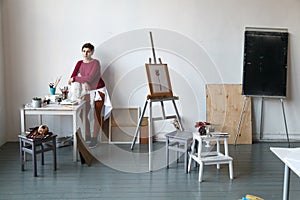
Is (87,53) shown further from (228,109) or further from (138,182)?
(228,109)

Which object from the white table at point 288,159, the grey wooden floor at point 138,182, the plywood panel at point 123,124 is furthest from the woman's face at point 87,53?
the white table at point 288,159

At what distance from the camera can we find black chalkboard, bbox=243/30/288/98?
204 inches

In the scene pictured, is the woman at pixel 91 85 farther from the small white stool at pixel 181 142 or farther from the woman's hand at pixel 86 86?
the small white stool at pixel 181 142

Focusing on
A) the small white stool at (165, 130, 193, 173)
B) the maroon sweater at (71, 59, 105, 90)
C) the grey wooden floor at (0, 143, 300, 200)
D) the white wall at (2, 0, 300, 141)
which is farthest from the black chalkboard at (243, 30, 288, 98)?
the maroon sweater at (71, 59, 105, 90)

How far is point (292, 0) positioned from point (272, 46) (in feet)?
2.54

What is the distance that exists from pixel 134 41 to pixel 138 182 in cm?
236

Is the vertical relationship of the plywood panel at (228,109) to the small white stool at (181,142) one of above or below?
above

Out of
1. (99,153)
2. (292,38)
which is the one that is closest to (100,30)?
(99,153)

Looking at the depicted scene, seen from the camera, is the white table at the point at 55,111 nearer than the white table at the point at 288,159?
No

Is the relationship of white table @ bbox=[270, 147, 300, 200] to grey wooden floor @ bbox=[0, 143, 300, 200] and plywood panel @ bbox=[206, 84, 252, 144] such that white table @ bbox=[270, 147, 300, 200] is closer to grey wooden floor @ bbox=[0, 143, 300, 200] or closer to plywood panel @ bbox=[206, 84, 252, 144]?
grey wooden floor @ bbox=[0, 143, 300, 200]

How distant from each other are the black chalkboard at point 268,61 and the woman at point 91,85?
2360 millimetres

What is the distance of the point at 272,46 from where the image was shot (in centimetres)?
518

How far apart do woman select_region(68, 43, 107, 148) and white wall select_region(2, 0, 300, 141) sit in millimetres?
217

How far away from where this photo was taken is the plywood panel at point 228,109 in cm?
529
